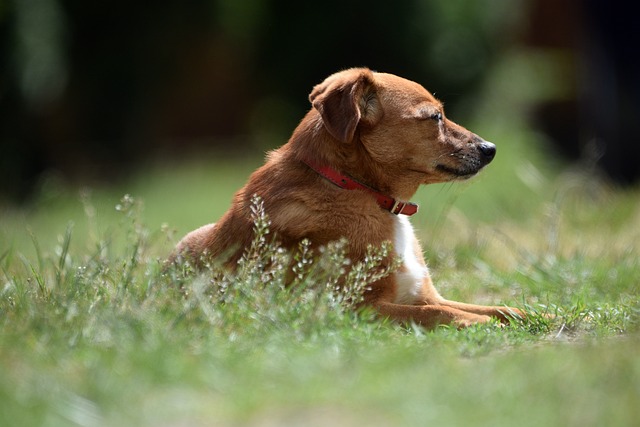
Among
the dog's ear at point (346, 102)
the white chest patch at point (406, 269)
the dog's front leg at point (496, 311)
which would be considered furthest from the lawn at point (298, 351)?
the dog's ear at point (346, 102)

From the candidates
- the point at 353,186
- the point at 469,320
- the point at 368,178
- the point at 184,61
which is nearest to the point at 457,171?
the point at 368,178

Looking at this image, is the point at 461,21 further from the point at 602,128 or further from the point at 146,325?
the point at 146,325

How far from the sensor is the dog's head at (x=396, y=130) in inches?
189

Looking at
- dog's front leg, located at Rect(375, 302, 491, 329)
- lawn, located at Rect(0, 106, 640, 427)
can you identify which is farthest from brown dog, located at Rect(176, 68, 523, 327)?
lawn, located at Rect(0, 106, 640, 427)

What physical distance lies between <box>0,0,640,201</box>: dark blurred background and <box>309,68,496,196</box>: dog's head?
9764 millimetres

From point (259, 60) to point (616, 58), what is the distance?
6.63 m

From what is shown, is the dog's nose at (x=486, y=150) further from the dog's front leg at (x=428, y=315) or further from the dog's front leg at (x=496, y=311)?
the dog's front leg at (x=428, y=315)

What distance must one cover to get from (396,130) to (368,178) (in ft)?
1.02

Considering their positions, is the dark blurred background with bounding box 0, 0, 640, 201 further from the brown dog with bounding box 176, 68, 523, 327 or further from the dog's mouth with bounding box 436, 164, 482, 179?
the dog's mouth with bounding box 436, 164, 482, 179

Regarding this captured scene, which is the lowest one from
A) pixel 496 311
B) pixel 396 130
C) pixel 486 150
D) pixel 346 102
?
pixel 496 311

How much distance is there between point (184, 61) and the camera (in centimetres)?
1731

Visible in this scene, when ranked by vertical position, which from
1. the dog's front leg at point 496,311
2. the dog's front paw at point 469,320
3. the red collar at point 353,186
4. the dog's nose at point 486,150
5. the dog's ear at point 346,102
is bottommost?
the dog's front leg at point 496,311

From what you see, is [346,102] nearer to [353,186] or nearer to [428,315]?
[353,186]

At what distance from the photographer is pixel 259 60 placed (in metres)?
16.3
